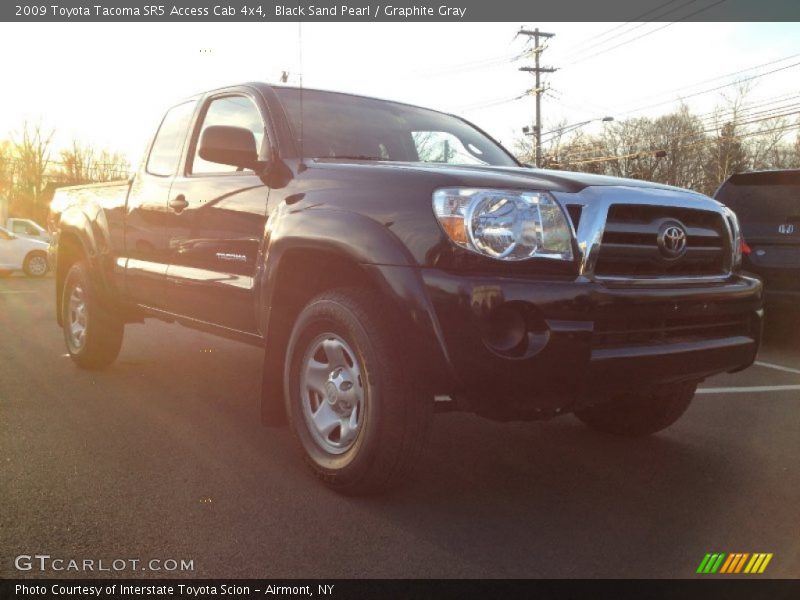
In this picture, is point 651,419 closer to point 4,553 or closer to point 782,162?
point 4,553

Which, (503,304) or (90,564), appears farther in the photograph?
(503,304)

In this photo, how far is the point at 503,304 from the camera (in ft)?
9.27

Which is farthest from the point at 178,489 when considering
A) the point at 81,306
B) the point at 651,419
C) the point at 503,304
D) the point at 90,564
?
the point at 81,306

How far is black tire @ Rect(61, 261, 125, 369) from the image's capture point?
582 cm

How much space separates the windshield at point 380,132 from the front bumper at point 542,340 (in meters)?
1.49

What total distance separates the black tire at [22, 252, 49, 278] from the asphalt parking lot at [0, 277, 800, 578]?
49.9 feet

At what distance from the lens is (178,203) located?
4660mm

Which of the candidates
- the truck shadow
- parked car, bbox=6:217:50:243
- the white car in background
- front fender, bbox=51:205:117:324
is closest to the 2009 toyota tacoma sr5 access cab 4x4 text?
the truck shadow

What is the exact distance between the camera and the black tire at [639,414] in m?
4.17

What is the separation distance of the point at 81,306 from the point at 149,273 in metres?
1.48

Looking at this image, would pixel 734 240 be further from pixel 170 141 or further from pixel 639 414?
pixel 170 141

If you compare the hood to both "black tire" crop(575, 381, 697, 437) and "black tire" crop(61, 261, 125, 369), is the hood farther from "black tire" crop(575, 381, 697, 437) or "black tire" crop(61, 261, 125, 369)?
"black tire" crop(61, 261, 125, 369)
